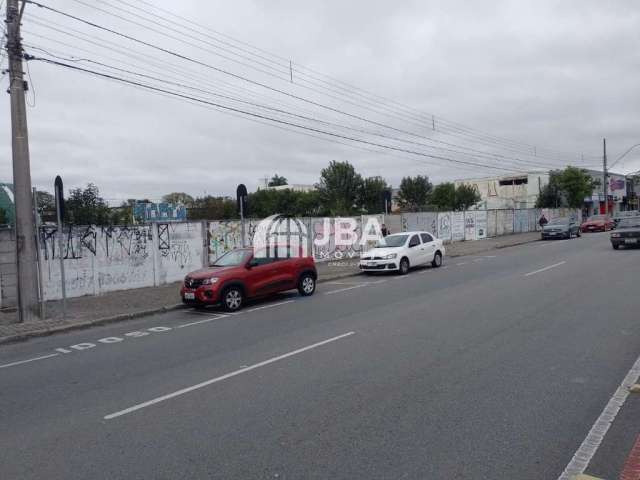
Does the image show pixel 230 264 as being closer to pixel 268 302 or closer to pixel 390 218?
pixel 268 302

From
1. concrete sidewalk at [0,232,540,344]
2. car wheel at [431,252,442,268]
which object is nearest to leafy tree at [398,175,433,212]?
car wheel at [431,252,442,268]

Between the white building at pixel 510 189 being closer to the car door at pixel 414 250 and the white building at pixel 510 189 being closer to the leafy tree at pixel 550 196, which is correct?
the leafy tree at pixel 550 196

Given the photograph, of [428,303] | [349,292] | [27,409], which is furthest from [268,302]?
[27,409]

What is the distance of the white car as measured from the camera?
18.1 m

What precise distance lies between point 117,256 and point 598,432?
14495 mm

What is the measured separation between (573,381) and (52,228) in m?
13.5

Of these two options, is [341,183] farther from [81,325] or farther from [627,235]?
[81,325]

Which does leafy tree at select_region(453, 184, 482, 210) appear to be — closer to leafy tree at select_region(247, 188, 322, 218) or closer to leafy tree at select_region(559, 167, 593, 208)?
leafy tree at select_region(559, 167, 593, 208)

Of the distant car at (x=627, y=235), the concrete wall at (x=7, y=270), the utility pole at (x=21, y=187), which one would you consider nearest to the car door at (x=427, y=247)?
the distant car at (x=627, y=235)

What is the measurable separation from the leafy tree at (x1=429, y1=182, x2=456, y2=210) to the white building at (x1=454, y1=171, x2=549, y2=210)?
194 inches

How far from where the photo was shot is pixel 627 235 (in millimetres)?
22172

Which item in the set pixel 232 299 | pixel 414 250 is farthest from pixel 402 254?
pixel 232 299

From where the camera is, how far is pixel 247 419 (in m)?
5.00

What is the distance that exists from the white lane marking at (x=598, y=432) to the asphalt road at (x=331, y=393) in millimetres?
61
